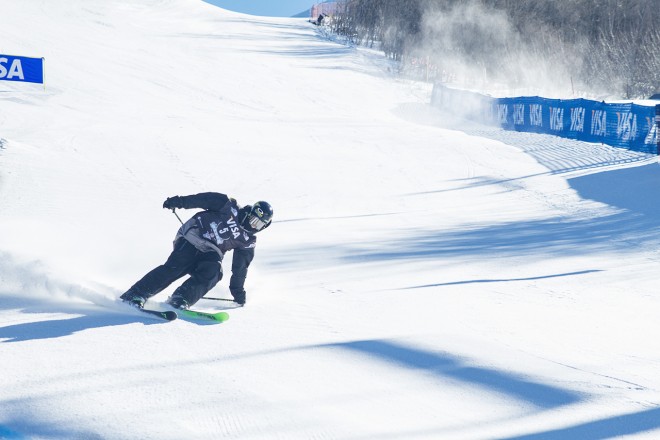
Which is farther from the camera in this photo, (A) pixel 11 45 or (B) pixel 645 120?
(A) pixel 11 45

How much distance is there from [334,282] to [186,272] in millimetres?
1838

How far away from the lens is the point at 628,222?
13.4 metres

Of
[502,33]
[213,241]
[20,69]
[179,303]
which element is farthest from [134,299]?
[502,33]

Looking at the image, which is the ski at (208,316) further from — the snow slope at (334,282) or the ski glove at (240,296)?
the ski glove at (240,296)

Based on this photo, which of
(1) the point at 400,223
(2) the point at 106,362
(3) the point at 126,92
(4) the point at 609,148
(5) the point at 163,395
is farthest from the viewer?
(3) the point at 126,92

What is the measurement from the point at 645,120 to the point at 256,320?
16.0 metres

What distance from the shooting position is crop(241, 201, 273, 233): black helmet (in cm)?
730

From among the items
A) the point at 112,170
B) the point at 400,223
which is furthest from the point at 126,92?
the point at 400,223

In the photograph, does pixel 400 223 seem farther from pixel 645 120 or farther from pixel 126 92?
pixel 126 92

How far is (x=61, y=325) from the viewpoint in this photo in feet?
20.8

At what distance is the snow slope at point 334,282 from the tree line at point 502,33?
79.8 feet

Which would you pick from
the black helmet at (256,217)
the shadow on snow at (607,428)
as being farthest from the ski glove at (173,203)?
the shadow on snow at (607,428)

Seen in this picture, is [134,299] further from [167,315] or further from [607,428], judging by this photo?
[607,428]

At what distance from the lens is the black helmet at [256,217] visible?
730cm
